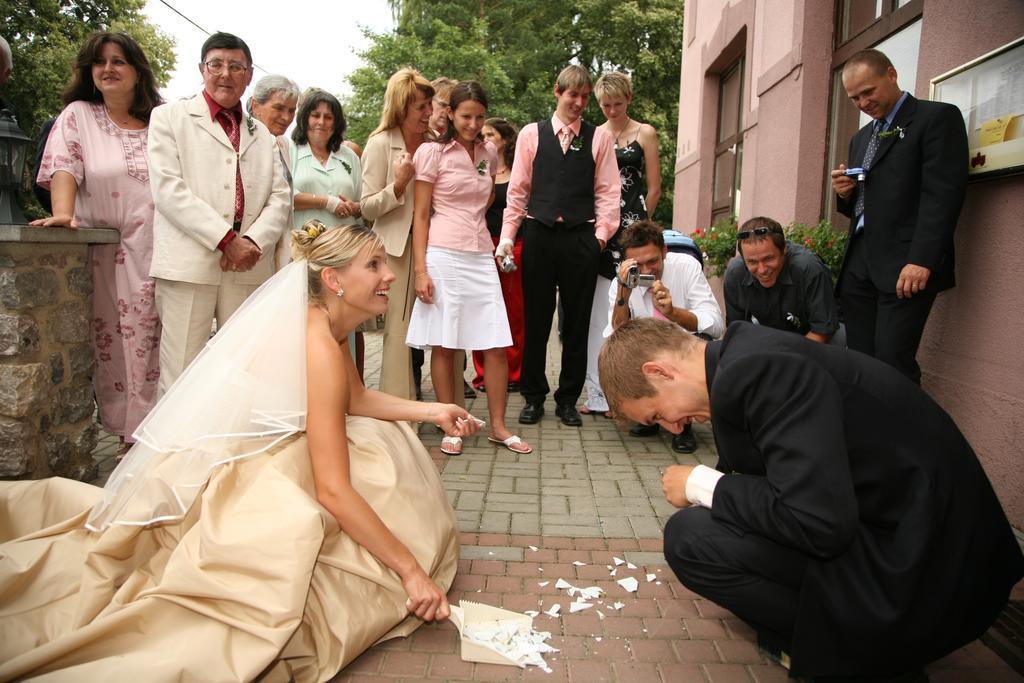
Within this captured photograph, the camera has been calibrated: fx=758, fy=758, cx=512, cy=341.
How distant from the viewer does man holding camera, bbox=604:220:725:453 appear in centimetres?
462

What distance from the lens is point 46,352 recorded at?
3.63 meters

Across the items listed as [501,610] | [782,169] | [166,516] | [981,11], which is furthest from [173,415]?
[782,169]

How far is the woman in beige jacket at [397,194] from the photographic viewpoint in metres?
4.68

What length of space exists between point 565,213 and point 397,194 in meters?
1.15

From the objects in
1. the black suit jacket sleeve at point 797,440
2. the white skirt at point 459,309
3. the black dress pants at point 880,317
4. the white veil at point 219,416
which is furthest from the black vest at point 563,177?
the black suit jacket sleeve at point 797,440

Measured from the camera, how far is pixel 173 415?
2654mm

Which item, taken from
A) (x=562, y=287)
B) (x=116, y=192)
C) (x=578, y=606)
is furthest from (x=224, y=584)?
(x=562, y=287)

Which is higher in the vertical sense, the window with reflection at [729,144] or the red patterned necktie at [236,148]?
the window with reflection at [729,144]

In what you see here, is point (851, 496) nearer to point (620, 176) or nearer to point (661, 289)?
point (661, 289)

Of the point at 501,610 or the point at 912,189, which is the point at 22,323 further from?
the point at 912,189

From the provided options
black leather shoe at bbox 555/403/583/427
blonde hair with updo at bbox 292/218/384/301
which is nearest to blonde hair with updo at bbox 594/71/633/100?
black leather shoe at bbox 555/403/583/427

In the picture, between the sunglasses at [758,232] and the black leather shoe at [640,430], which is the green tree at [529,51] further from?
the sunglasses at [758,232]

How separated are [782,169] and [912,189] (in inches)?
136

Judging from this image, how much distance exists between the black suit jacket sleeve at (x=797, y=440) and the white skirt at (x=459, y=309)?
8.98ft
